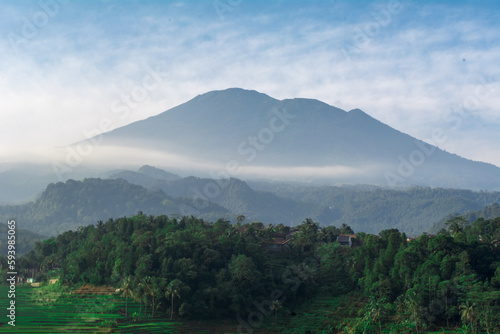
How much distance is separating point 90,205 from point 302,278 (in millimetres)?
145452

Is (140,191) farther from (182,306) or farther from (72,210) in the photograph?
(182,306)

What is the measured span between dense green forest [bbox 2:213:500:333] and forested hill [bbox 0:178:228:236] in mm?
111349

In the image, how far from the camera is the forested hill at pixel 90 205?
162m

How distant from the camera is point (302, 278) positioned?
4822 cm

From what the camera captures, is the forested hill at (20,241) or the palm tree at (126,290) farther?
the forested hill at (20,241)

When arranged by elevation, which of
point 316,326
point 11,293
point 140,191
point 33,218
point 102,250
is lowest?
point 316,326

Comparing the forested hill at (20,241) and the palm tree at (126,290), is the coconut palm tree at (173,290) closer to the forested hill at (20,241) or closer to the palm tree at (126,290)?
the palm tree at (126,290)

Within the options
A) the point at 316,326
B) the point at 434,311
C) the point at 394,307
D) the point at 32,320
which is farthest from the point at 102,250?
the point at 434,311

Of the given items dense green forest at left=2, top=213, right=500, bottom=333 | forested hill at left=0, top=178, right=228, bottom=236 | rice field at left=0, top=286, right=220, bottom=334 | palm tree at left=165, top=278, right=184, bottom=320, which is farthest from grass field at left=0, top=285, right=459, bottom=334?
forested hill at left=0, top=178, right=228, bottom=236

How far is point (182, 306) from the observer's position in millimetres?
41062

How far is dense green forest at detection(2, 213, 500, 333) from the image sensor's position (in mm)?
39625

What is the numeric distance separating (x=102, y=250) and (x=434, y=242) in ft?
106

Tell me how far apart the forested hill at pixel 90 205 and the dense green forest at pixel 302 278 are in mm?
111349

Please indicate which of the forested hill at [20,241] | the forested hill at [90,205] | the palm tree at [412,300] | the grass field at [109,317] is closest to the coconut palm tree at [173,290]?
the grass field at [109,317]
